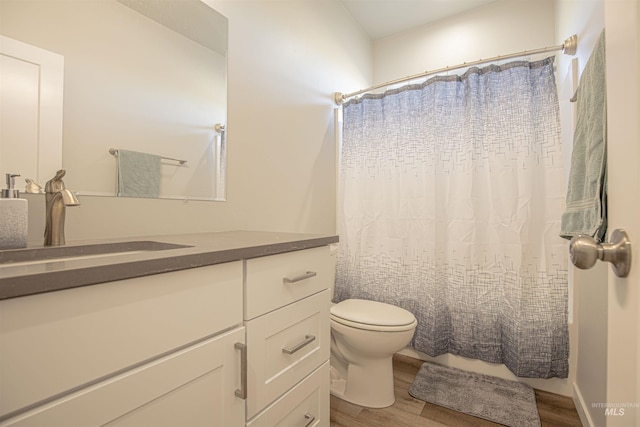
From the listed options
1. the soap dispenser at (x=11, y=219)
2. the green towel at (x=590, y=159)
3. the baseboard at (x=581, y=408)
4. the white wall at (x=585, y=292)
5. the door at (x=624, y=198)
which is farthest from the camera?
the baseboard at (x=581, y=408)

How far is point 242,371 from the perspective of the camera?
746 millimetres

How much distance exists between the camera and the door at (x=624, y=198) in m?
0.37

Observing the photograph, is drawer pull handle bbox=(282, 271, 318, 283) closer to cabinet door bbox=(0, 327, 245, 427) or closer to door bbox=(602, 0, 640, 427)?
cabinet door bbox=(0, 327, 245, 427)

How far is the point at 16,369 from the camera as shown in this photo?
1.37 ft

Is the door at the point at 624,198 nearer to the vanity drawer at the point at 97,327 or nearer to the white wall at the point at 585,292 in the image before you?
the vanity drawer at the point at 97,327

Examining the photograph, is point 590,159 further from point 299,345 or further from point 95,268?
point 95,268

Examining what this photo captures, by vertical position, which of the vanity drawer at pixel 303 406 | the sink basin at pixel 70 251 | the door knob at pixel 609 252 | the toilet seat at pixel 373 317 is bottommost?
the vanity drawer at pixel 303 406

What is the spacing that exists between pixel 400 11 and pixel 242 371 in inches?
103

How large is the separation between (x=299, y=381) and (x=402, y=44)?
105 inches

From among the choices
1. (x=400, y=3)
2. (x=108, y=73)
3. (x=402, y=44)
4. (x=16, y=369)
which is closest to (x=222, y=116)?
(x=108, y=73)

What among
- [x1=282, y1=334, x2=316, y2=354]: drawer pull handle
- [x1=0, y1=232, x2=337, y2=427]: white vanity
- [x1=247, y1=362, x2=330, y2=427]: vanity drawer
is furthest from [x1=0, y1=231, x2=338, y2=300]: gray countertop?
[x1=247, y1=362, x2=330, y2=427]: vanity drawer

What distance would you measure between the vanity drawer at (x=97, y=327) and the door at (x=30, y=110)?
589 millimetres

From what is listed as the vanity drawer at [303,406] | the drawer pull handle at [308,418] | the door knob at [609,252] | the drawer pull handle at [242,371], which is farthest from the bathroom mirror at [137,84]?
the door knob at [609,252]

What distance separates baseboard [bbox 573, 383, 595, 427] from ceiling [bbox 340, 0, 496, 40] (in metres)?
2.59
